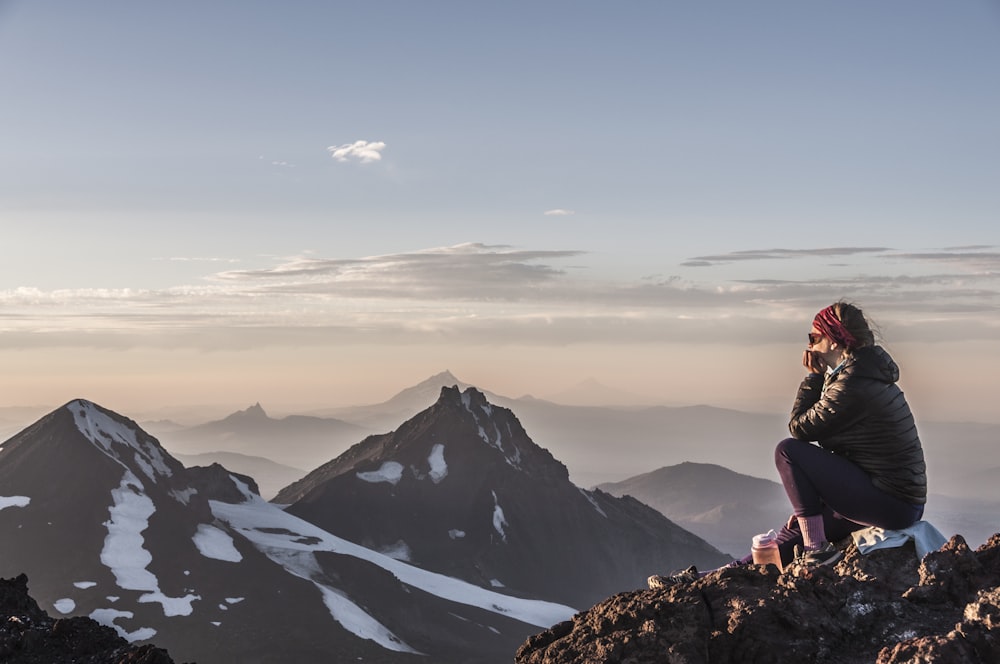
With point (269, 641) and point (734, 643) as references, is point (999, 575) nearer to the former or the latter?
point (734, 643)

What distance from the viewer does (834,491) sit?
977cm

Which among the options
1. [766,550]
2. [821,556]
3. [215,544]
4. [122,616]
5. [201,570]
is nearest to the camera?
[821,556]

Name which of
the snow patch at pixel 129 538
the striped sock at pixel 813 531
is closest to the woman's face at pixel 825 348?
the striped sock at pixel 813 531

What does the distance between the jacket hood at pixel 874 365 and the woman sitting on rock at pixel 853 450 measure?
0.01 m

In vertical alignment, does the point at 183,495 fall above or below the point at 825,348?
below

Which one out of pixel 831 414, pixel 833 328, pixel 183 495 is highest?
pixel 833 328

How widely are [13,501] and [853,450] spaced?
6482 inches

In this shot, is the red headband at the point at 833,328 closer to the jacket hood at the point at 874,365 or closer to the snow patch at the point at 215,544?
the jacket hood at the point at 874,365

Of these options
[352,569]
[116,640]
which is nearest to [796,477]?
[116,640]

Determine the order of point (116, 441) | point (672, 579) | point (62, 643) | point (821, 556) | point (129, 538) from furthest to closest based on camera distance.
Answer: point (116, 441) → point (129, 538) → point (62, 643) → point (672, 579) → point (821, 556)

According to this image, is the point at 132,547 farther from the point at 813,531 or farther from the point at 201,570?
the point at 813,531

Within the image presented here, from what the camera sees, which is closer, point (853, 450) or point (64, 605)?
point (853, 450)

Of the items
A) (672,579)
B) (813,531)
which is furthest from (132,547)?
(813,531)

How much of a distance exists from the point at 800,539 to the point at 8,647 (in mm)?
9218
